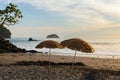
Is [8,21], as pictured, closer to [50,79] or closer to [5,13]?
[5,13]

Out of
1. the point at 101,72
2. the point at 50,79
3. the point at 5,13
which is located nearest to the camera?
the point at 50,79

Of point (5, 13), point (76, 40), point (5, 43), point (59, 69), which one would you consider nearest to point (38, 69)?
point (59, 69)

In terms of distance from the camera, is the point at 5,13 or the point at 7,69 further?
the point at 5,13

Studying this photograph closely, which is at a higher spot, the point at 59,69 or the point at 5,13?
the point at 5,13

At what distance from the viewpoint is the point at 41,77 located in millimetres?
21672

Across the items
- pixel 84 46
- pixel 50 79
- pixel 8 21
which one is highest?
Answer: pixel 8 21

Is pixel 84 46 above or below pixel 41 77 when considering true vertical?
above

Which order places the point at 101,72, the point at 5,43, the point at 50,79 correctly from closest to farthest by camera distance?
1. the point at 50,79
2. the point at 101,72
3. the point at 5,43

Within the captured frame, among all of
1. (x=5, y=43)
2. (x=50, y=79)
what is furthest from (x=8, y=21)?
(x=50, y=79)

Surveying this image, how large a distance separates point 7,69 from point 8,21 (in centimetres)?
2200

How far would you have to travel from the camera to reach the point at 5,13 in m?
44.9

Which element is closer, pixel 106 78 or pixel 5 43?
pixel 106 78

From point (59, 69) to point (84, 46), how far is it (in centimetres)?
232

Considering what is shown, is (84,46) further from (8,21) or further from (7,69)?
(8,21)
